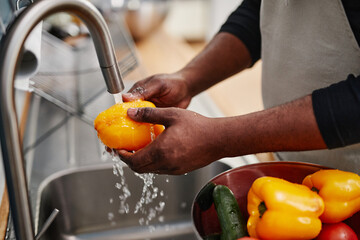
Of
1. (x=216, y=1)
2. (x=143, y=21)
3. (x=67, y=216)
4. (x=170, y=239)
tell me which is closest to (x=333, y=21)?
(x=170, y=239)

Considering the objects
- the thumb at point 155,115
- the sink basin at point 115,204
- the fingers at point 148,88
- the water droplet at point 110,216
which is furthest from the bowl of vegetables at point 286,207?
the water droplet at point 110,216

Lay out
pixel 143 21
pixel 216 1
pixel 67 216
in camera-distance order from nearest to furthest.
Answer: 1. pixel 67 216
2. pixel 143 21
3. pixel 216 1

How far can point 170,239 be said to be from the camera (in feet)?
3.53

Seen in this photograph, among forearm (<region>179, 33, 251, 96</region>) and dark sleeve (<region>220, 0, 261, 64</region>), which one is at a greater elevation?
dark sleeve (<region>220, 0, 261, 64</region>)

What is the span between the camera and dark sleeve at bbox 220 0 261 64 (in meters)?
0.99

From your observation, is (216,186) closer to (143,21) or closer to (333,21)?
(333,21)

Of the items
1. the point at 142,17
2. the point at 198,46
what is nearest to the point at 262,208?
the point at 142,17

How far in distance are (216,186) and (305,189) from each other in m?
0.15

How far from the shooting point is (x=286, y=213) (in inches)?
22.3

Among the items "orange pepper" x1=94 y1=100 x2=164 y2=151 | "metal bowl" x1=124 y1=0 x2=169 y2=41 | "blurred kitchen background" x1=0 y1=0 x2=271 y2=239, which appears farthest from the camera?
"metal bowl" x1=124 y1=0 x2=169 y2=41

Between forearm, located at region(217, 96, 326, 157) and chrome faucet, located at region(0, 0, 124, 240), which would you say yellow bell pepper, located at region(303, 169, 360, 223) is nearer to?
forearm, located at region(217, 96, 326, 157)

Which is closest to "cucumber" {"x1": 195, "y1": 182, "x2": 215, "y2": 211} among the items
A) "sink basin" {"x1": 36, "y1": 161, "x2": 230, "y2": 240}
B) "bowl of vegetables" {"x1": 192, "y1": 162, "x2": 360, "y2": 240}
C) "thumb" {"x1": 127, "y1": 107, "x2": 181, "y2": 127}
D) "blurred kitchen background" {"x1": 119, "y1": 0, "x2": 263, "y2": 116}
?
"bowl of vegetables" {"x1": 192, "y1": 162, "x2": 360, "y2": 240}

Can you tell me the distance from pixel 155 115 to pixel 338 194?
0.32 metres

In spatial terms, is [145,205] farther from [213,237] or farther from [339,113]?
[339,113]
